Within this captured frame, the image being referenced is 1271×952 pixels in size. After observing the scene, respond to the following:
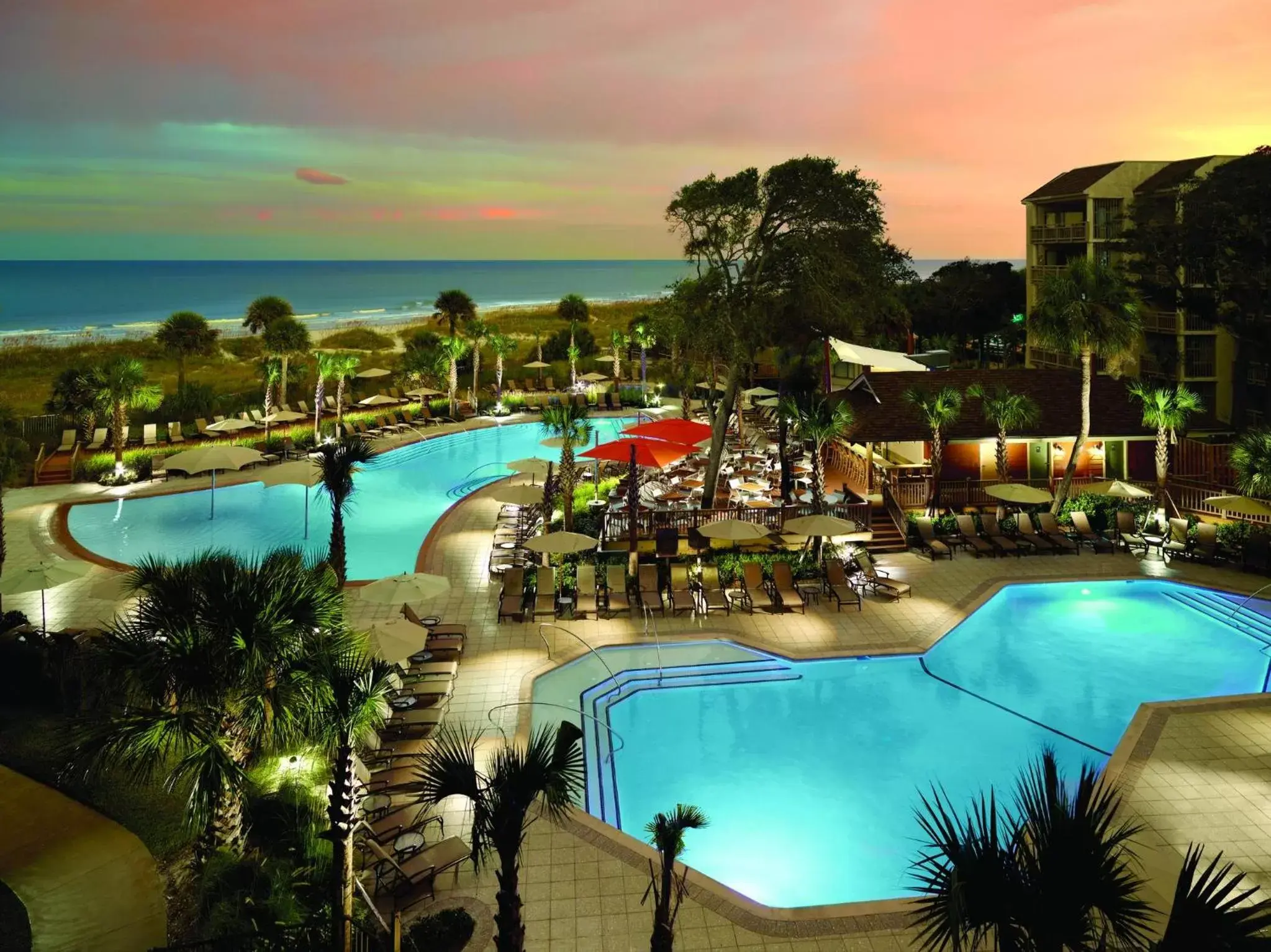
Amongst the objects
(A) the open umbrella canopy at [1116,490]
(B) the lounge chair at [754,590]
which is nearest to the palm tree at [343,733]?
(B) the lounge chair at [754,590]

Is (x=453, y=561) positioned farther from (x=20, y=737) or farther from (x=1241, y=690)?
(x=1241, y=690)

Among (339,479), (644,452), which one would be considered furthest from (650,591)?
(339,479)

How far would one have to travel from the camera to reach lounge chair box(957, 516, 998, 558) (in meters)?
19.5

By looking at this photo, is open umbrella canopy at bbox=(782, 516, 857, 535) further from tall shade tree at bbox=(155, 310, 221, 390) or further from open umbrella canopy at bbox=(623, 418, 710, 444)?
tall shade tree at bbox=(155, 310, 221, 390)

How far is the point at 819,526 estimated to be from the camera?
16797mm

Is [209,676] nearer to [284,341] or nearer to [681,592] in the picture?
[681,592]

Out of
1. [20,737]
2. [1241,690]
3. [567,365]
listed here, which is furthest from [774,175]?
[567,365]

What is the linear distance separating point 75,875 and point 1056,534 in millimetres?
20026

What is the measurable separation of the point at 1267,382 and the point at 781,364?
62.4 ft

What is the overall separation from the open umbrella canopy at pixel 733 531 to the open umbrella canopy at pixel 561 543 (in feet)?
7.91

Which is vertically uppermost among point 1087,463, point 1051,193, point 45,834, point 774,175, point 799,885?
point 1051,193

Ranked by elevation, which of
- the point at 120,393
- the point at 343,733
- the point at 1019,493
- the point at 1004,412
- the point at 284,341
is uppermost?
the point at 284,341

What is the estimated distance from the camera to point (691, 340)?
71.7 feet

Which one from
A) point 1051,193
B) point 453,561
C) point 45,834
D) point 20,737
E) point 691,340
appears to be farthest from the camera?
point 1051,193
